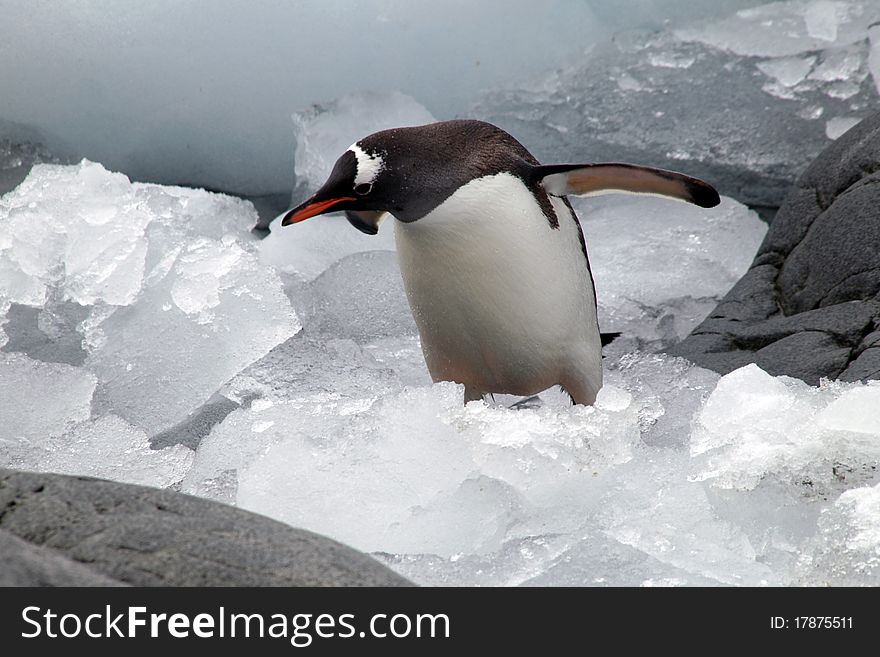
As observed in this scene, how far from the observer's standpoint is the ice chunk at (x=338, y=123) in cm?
315

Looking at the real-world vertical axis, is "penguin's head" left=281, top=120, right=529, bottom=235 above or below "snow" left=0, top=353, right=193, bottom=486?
above

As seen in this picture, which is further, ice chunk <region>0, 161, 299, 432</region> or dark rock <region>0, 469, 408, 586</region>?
ice chunk <region>0, 161, 299, 432</region>

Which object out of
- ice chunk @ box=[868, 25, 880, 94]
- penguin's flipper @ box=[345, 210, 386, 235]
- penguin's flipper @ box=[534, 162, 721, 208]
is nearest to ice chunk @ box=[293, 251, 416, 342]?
penguin's flipper @ box=[345, 210, 386, 235]

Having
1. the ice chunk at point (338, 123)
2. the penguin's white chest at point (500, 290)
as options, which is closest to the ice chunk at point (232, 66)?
the ice chunk at point (338, 123)

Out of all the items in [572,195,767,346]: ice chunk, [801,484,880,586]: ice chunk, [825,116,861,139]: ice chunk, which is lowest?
[572,195,767,346]: ice chunk

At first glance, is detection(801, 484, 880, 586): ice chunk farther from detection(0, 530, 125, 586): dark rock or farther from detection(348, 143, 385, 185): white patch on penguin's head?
detection(348, 143, 385, 185): white patch on penguin's head

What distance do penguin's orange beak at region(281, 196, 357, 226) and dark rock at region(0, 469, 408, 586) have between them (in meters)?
0.71

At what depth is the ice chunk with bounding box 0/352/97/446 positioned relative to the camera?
207 cm

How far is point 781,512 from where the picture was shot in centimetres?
137

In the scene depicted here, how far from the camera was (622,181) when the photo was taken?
6.48ft

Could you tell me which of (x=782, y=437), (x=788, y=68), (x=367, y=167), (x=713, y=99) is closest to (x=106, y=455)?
(x=367, y=167)

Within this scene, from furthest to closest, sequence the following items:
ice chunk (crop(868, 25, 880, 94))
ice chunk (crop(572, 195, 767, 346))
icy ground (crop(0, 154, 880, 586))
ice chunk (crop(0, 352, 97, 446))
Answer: ice chunk (crop(868, 25, 880, 94)) → ice chunk (crop(572, 195, 767, 346)) → ice chunk (crop(0, 352, 97, 446)) → icy ground (crop(0, 154, 880, 586))
